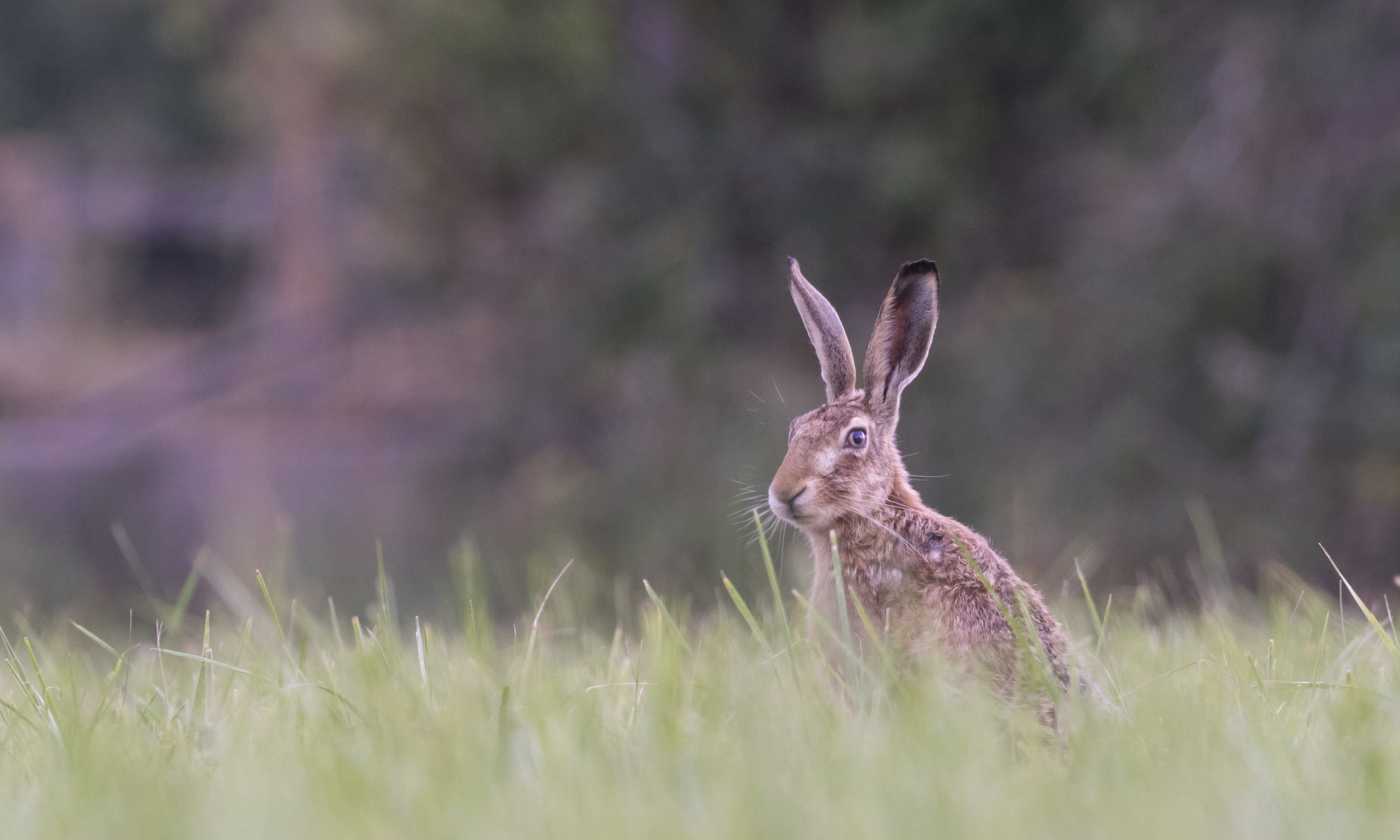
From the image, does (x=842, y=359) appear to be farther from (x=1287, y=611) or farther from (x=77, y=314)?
(x=77, y=314)

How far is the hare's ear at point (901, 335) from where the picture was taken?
2.80 m

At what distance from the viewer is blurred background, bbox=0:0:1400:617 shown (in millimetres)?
6816

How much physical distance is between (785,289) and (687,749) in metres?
6.45

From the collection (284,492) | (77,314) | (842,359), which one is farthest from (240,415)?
(842,359)

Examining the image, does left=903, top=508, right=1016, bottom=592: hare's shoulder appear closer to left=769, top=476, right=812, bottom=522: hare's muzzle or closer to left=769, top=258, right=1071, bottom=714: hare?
left=769, top=258, right=1071, bottom=714: hare

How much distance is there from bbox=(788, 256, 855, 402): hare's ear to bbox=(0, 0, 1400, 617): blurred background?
1.28 m

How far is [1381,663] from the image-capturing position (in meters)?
2.73

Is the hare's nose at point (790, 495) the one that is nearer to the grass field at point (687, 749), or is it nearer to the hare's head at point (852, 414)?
the hare's head at point (852, 414)

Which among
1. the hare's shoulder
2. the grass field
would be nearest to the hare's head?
the hare's shoulder

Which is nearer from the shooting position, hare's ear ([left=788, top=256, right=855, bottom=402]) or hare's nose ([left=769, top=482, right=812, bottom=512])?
hare's nose ([left=769, top=482, right=812, bottom=512])

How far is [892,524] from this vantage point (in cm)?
270

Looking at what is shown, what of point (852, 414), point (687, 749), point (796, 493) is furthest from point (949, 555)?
point (687, 749)

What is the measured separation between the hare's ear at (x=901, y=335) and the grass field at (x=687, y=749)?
2.19 ft

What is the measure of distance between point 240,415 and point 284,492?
3.59ft
